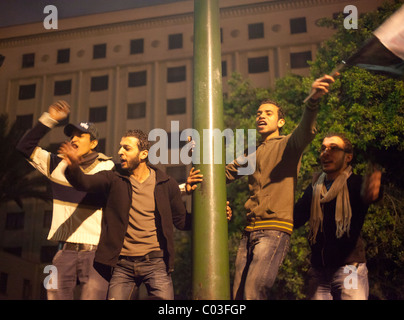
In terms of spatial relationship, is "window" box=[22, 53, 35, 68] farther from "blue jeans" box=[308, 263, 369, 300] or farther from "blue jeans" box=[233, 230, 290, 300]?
"blue jeans" box=[308, 263, 369, 300]

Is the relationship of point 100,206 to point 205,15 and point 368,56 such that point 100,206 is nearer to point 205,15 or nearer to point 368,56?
point 205,15

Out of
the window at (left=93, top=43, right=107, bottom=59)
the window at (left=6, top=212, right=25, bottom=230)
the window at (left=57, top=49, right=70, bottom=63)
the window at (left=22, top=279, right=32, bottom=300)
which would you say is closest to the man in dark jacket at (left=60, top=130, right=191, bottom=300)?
the window at (left=22, top=279, right=32, bottom=300)

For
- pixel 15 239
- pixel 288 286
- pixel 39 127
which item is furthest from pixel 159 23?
pixel 39 127

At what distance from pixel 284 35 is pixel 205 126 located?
31987 mm

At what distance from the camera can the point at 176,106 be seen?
33938 millimetres

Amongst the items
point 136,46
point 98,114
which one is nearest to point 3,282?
point 98,114

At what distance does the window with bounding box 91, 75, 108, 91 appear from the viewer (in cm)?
3612

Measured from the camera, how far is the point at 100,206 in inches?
171

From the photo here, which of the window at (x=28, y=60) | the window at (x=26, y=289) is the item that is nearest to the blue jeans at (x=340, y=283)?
the window at (x=26, y=289)

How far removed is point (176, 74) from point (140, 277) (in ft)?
105

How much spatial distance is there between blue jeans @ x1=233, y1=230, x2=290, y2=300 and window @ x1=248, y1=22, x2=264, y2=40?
31844 mm

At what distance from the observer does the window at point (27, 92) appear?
3753 cm

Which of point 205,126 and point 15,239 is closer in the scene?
point 205,126

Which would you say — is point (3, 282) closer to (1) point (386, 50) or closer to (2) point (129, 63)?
(2) point (129, 63)
